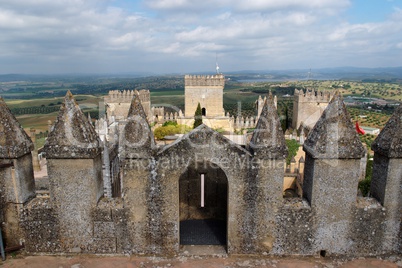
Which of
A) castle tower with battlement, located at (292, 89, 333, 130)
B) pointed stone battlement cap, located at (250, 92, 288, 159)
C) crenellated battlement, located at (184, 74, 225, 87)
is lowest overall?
castle tower with battlement, located at (292, 89, 333, 130)

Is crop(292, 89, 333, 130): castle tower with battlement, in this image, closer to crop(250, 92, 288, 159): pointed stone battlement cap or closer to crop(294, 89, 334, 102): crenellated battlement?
crop(294, 89, 334, 102): crenellated battlement

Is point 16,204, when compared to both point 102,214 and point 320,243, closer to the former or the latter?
point 102,214

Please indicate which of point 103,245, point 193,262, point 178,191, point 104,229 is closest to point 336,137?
point 178,191

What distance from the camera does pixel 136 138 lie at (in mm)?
6051

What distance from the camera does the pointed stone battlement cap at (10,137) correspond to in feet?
20.0

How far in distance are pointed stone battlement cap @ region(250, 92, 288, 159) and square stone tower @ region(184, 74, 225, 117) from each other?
4369 centimetres

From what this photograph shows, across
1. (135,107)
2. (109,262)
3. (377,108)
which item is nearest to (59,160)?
(135,107)

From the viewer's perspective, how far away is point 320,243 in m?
6.30

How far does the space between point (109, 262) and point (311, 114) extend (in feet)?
143

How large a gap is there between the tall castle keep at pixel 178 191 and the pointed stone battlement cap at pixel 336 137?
0.7 inches

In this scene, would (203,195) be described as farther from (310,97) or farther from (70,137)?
(310,97)

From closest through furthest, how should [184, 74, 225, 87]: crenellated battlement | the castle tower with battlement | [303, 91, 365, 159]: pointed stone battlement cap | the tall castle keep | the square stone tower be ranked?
[303, 91, 365, 159]: pointed stone battlement cap < the tall castle keep < the castle tower with battlement < [184, 74, 225, 87]: crenellated battlement < the square stone tower

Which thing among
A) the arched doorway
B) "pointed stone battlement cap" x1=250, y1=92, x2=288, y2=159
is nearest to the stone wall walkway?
the arched doorway

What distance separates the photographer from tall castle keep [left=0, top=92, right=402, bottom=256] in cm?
604
